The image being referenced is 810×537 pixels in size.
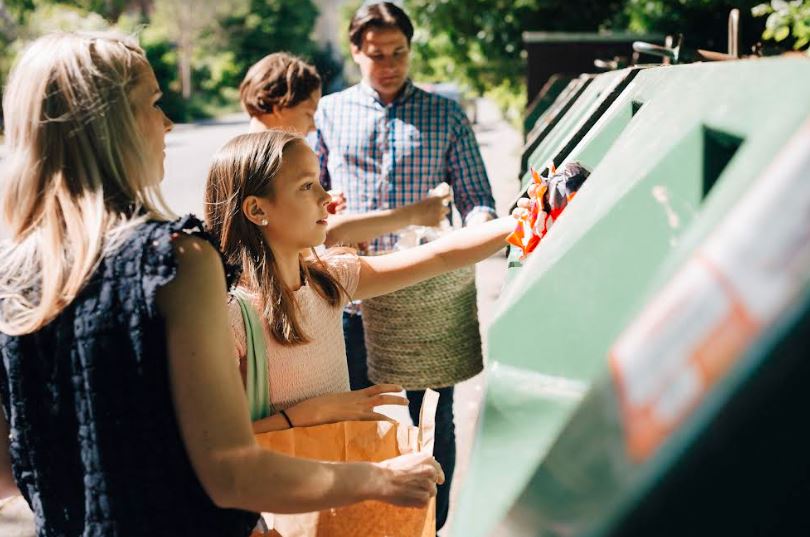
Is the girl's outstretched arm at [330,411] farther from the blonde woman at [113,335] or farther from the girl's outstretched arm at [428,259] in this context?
the girl's outstretched arm at [428,259]

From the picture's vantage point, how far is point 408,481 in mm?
1412

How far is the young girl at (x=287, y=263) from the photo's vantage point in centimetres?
189

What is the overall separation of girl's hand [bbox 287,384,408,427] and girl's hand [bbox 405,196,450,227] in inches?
50.3

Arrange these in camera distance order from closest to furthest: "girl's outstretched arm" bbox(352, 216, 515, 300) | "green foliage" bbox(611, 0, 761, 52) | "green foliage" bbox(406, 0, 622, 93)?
"girl's outstretched arm" bbox(352, 216, 515, 300) → "green foliage" bbox(611, 0, 761, 52) → "green foliage" bbox(406, 0, 622, 93)

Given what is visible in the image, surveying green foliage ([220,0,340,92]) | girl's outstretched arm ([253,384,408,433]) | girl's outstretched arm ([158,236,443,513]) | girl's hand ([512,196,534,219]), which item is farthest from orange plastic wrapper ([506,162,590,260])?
green foliage ([220,0,340,92])

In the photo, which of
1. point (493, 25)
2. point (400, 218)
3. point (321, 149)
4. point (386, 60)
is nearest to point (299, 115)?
point (321, 149)

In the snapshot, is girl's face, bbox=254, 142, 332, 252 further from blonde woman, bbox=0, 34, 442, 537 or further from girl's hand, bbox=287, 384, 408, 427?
blonde woman, bbox=0, 34, 442, 537

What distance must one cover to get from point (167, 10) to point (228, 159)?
160 feet

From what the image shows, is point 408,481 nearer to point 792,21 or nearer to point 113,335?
point 113,335

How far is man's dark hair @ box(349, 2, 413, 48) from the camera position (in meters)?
3.41

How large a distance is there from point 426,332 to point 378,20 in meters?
1.34

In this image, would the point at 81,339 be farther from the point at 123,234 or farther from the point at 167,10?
the point at 167,10

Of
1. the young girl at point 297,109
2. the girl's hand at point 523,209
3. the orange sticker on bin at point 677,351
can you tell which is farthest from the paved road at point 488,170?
the orange sticker on bin at point 677,351

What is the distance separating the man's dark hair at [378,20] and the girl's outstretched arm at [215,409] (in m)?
2.33
